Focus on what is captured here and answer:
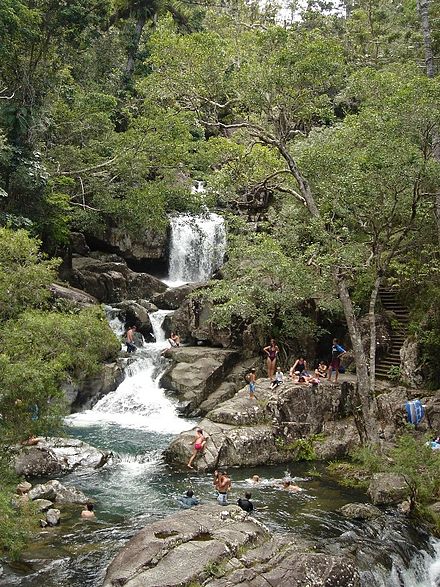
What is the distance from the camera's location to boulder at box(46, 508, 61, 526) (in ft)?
40.4

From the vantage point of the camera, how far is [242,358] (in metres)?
24.7

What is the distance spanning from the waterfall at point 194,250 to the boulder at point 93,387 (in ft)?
38.2

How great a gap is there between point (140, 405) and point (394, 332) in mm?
11412

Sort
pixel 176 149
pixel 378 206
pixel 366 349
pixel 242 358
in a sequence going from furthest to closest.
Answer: pixel 176 149
pixel 242 358
pixel 366 349
pixel 378 206

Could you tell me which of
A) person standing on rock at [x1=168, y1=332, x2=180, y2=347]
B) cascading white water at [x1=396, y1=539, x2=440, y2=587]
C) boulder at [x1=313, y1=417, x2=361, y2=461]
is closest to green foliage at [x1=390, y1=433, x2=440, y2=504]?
cascading white water at [x1=396, y1=539, x2=440, y2=587]

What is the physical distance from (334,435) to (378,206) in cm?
792

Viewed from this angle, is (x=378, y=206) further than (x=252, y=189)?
No

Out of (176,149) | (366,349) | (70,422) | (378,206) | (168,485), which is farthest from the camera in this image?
(176,149)

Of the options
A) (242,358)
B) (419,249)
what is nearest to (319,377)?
(242,358)

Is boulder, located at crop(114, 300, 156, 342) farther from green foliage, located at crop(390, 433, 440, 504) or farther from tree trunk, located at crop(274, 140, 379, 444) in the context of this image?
green foliage, located at crop(390, 433, 440, 504)

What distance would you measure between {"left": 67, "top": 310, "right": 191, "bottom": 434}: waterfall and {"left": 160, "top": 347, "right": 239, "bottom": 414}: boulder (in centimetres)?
56

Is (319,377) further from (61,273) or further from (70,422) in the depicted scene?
(61,273)

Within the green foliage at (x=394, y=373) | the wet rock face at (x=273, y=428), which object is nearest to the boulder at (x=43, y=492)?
the wet rock face at (x=273, y=428)

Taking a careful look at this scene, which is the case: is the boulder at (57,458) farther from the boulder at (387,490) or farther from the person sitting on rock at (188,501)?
the boulder at (387,490)
